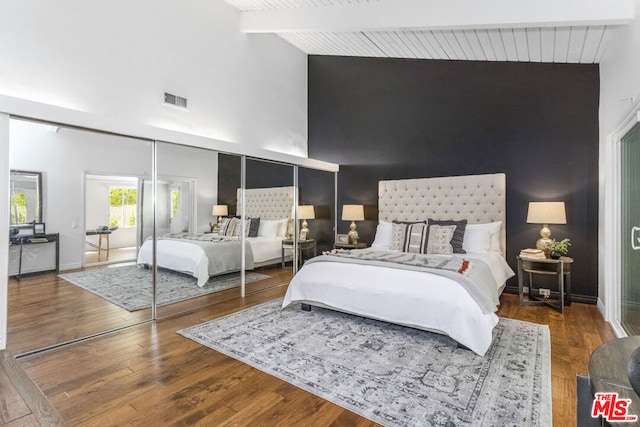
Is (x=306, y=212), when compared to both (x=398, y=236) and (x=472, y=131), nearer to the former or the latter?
(x=398, y=236)

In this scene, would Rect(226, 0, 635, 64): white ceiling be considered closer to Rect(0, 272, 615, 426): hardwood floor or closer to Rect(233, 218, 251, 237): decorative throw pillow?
Rect(233, 218, 251, 237): decorative throw pillow

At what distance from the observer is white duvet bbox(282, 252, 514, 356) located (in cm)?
275

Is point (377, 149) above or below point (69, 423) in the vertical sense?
above

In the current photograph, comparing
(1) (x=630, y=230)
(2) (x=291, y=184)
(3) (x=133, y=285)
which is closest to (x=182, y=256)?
(3) (x=133, y=285)

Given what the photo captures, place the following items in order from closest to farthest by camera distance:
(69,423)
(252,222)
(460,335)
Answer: (69,423) → (460,335) → (252,222)

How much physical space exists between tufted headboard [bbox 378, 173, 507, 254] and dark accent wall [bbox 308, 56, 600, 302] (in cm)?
14

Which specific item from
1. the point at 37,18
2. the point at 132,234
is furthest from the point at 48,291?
the point at 37,18

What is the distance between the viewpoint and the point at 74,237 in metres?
3.19

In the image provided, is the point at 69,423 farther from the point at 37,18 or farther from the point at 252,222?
the point at 37,18

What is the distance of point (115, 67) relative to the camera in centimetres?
355

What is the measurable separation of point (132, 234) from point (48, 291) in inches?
33.5

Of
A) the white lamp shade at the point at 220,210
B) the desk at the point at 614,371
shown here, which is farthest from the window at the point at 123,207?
the desk at the point at 614,371
